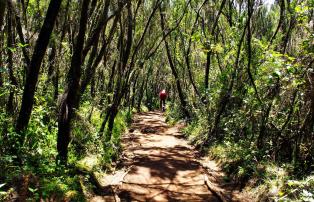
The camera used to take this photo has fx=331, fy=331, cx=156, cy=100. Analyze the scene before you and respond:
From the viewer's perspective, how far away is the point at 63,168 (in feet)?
21.1

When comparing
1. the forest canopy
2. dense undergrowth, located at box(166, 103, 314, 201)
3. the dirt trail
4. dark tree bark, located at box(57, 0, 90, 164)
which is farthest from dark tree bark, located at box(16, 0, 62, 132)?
dense undergrowth, located at box(166, 103, 314, 201)

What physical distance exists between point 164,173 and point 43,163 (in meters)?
3.44

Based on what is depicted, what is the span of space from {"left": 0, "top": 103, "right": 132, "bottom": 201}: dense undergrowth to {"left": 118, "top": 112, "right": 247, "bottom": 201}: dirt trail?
873mm

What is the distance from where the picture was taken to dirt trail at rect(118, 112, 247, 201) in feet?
23.5

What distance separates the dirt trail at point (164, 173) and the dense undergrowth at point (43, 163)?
873 mm

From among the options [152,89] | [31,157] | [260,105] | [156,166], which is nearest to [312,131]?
[260,105]

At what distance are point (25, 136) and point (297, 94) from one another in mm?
5882

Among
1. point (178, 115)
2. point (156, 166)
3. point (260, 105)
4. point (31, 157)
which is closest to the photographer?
point (31, 157)

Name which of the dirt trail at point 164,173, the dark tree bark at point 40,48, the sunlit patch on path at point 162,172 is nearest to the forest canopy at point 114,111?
the dark tree bark at point 40,48

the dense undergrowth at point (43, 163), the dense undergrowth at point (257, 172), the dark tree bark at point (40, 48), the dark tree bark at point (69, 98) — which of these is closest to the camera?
the dense undergrowth at point (43, 163)

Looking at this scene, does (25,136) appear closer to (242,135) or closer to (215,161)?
(215,161)

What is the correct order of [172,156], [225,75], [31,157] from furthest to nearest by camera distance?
[225,75] < [172,156] < [31,157]

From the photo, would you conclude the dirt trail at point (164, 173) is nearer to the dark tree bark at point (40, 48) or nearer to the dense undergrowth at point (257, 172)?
the dense undergrowth at point (257, 172)

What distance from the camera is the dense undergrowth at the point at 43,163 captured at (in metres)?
4.99
